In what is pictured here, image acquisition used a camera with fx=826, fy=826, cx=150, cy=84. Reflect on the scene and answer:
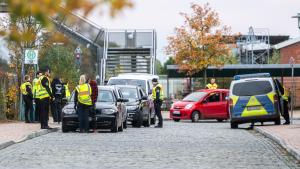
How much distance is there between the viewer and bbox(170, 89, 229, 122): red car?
125 ft

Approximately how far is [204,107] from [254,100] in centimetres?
1008

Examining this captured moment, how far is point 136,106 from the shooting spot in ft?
93.3

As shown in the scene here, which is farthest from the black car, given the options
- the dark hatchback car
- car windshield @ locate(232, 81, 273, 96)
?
the dark hatchback car

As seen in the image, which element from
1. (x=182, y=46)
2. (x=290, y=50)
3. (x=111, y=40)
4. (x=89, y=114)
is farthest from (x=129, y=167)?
(x=290, y=50)

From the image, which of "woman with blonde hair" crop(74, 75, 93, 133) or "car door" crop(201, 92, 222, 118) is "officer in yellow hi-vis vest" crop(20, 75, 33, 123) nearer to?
"woman with blonde hair" crop(74, 75, 93, 133)

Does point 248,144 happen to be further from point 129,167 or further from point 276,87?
point 276,87

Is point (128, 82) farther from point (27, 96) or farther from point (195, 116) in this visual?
point (27, 96)

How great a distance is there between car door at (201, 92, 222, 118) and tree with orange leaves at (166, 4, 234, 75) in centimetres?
1616

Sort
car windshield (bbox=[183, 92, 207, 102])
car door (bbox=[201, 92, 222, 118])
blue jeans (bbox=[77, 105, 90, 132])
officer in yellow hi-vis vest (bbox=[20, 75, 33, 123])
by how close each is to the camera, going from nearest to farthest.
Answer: blue jeans (bbox=[77, 105, 90, 132])
officer in yellow hi-vis vest (bbox=[20, 75, 33, 123])
car door (bbox=[201, 92, 222, 118])
car windshield (bbox=[183, 92, 207, 102])

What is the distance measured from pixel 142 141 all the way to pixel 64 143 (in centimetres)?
203

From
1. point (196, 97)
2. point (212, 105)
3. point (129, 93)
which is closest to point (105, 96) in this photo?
point (129, 93)

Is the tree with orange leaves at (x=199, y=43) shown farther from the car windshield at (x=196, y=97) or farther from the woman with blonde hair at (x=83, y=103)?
the woman with blonde hair at (x=83, y=103)

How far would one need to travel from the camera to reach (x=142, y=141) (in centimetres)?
1911

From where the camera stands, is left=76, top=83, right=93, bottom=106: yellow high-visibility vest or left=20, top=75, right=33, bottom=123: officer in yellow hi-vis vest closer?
left=76, top=83, right=93, bottom=106: yellow high-visibility vest
